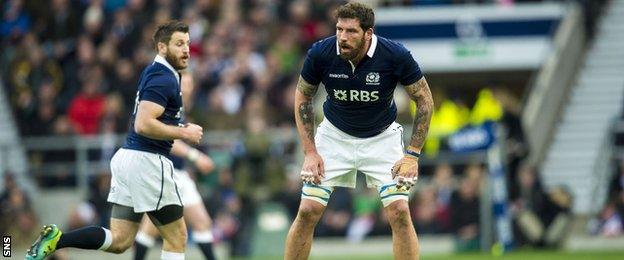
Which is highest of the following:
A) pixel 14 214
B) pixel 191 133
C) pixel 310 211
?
pixel 191 133

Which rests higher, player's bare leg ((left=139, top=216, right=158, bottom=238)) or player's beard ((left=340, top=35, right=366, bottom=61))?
player's beard ((left=340, top=35, right=366, bottom=61))

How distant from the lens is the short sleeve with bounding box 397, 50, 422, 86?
1209cm

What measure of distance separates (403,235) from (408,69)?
1.33m

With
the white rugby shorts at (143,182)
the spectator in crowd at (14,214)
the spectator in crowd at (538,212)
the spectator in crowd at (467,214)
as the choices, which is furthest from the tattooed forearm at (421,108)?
the spectator in crowd at (14,214)

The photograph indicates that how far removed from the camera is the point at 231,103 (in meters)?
23.8

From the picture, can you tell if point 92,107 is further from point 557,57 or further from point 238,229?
point 557,57

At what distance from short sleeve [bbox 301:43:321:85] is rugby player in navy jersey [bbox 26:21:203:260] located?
984 mm

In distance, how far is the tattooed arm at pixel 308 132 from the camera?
12.2 m

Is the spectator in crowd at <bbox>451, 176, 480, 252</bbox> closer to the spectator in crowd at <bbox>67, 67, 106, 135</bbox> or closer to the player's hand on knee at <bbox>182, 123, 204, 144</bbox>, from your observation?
the spectator in crowd at <bbox>67, 67, 106, 135</bbox>

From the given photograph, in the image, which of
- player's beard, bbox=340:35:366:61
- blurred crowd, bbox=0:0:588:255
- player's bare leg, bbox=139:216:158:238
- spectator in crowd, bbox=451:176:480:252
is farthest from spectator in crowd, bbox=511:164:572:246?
player's beard, bbox=340:35:366:61

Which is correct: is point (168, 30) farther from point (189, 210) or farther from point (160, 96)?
point (189, 210)

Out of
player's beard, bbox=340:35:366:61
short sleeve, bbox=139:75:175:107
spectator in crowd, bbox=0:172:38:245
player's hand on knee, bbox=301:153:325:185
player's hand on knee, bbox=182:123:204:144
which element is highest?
player's beard, bbox=340:35:366:61

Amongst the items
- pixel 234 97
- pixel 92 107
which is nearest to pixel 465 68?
pixel 234 97

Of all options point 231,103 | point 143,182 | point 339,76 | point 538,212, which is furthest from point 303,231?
point 231,103
